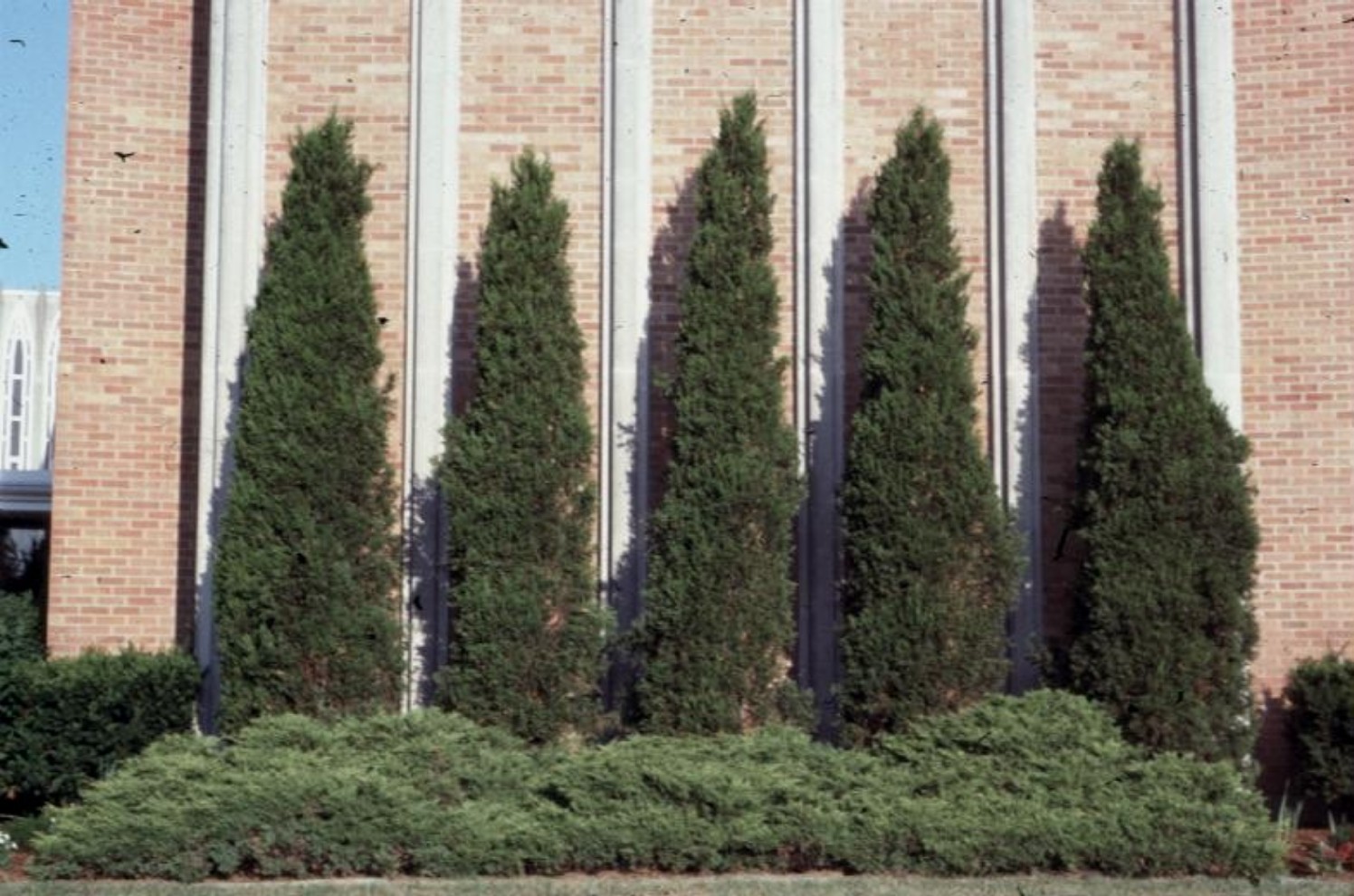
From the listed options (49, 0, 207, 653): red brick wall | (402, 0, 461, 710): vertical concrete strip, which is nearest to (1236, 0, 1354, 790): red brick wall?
(402, 0, 461, 710): vertical concrete strip

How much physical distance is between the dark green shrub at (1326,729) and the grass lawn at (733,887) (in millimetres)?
1932

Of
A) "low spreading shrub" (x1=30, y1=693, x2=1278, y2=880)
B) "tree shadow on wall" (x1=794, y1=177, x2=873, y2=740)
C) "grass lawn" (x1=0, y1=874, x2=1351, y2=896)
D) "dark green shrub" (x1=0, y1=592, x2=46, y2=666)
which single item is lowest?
"grass lawn" (x1=0, y1=874, x2=1351, y2=896)

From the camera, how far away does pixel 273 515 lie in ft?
34.6

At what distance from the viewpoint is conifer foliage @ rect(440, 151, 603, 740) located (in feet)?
34.3

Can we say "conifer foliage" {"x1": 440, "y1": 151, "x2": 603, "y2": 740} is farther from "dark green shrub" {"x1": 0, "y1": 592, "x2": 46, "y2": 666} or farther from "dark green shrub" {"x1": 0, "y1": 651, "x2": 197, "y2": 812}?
"dark green shrub" {"x1": 0, "y1": 592, "x2": 46, "y2": 666}

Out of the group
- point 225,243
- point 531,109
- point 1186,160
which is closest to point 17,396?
point 225,243

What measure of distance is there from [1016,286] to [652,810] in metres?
4.55

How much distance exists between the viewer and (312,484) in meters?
10.6

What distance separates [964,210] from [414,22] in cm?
398

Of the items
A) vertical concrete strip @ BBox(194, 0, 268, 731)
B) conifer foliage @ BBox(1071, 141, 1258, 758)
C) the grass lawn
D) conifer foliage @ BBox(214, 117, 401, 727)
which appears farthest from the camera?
vertical concrete strip @ BBox(194, 0, 268, 731)

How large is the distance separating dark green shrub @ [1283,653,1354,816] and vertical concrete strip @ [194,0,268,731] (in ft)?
23.1

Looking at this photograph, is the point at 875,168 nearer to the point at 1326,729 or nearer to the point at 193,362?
the point at 1326,729

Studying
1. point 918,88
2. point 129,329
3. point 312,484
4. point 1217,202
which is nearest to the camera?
point 312,484

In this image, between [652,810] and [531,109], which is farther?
[531,109]
